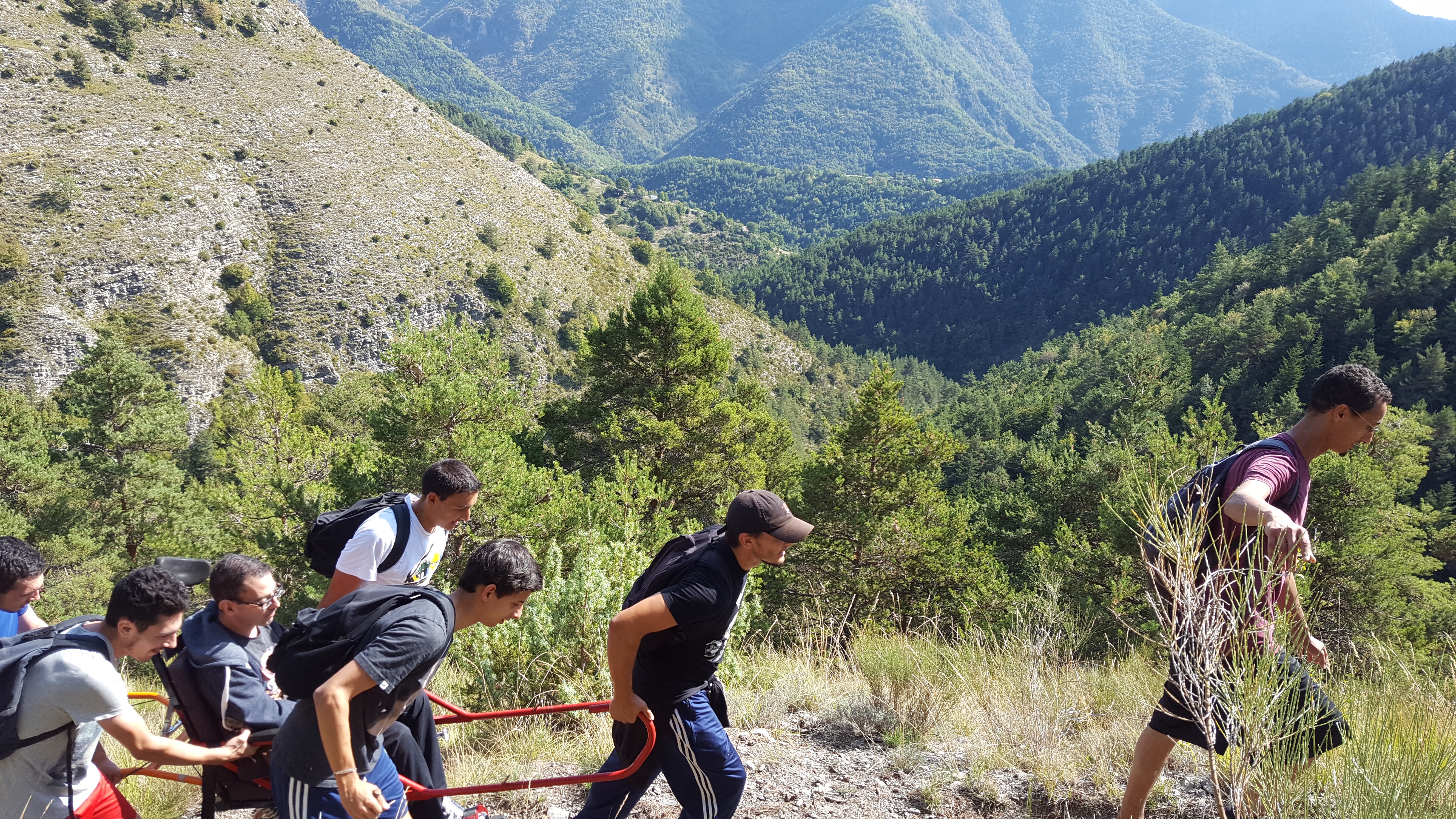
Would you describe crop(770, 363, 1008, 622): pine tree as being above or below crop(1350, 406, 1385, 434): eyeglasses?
below

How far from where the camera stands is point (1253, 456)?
2.47m

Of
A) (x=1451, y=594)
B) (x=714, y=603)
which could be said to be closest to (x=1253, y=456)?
(x=714, y=603)

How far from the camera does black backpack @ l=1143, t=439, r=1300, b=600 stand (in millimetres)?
2412

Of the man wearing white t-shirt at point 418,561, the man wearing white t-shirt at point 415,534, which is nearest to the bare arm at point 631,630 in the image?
the man wearing white t-shirt at point 418,561

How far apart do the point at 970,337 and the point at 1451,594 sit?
136m

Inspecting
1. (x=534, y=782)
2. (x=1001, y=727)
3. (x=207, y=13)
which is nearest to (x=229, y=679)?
(x=534, y=782)

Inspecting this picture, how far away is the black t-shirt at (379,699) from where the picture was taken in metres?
1.91

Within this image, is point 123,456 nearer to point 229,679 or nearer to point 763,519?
point 229,679

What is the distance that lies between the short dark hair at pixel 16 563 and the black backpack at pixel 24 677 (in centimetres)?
108

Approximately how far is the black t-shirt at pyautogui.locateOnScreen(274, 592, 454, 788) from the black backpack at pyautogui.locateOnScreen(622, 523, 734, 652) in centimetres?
62

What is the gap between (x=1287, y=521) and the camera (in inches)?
82.8

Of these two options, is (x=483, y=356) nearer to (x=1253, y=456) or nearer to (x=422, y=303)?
(x=1253, y=456)

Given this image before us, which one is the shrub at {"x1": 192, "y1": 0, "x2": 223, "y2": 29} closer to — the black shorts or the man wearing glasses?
the man wearing glasses

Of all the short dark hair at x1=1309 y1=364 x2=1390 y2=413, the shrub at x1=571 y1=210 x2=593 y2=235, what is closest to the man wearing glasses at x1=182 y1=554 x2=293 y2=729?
the short dark hair at x1=1309 y1=364 x2=1390 y2=413
